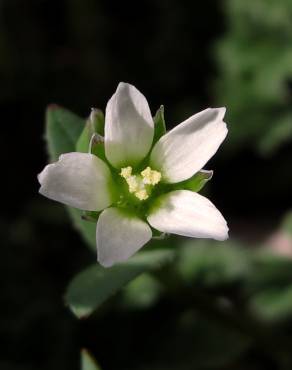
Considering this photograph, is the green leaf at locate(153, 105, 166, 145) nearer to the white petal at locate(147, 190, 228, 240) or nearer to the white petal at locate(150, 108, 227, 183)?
the white petal at locate(150, 108, 227, 183)

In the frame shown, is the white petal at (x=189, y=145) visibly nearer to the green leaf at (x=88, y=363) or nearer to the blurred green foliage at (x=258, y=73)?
the green leaf at (x=88, y=363)

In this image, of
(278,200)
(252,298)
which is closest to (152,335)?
(252,298)

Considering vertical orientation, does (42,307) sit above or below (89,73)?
below

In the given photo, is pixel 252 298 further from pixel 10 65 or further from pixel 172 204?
pixel 10 65

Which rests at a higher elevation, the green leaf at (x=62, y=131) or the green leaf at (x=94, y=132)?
the green leaf at (x=94, y=132)

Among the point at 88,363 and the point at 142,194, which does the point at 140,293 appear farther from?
the point at 142,194

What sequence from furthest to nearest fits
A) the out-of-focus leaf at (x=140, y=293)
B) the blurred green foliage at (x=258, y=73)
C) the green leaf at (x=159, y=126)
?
1. the blurred green foliage at (x=258, y=73)
2. the out-of-focus leaf at (x=140, y=293)
3. the green leaf at (x=159, y=126)

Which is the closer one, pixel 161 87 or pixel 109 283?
pixel 109 283

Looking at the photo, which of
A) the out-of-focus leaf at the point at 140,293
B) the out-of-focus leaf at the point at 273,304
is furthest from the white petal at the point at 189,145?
the out-of-focus leaf at the point at 273,304
